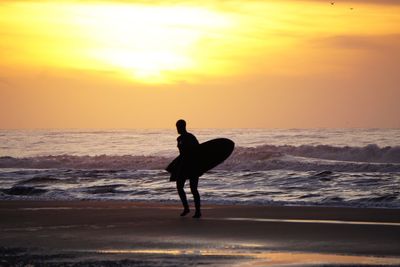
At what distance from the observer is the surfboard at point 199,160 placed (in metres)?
15.1

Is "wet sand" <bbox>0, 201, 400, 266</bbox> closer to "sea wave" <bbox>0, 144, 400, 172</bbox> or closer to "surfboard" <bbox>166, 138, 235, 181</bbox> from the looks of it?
"surfboard" <bbox>166, 138, 235, 181</bbox>

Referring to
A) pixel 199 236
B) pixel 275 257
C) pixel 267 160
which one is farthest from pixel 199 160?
pixel 267 160

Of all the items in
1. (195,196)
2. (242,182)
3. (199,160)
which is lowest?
(242,182)

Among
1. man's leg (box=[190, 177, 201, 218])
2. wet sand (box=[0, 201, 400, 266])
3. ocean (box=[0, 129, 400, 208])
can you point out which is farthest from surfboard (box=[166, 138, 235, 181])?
ocean (box=[0, 129, 400, 208])

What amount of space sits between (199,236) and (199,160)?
3.62 metres

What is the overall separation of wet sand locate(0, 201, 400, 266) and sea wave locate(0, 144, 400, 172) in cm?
1901

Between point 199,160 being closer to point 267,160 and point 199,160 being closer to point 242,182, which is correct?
point 242,182

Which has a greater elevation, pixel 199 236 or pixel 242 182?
pixel 199 236

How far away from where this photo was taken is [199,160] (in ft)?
50.6

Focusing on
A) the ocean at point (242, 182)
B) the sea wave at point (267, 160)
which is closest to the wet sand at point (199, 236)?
the ocean at point (242, 182)

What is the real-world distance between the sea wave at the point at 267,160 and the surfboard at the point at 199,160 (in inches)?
702

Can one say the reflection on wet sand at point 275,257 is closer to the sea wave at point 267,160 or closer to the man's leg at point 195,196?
the man's leg at point 195,196

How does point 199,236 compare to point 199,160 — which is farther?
point 199,160

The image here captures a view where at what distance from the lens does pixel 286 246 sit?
1082 centimetres
